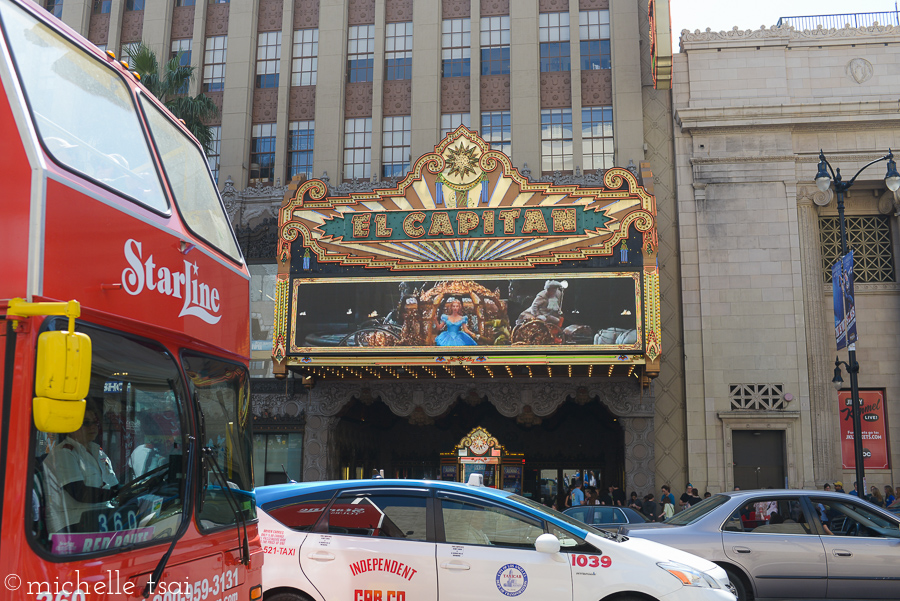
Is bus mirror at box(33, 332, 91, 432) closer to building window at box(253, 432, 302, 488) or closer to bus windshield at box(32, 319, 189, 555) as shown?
bus windshield at box(32, 319, 189, 555)

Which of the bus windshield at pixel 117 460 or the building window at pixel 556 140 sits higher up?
the building window at pixel 556 140

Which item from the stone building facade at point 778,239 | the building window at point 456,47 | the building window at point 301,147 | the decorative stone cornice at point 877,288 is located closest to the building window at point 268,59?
the building window at point 301,147

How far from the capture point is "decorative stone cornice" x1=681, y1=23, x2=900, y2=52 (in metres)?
26.1

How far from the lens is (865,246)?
2591 cm

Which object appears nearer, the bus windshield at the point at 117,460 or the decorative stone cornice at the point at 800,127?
the bus windshield at the point at 117,460

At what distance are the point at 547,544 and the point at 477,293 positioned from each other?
1586cm

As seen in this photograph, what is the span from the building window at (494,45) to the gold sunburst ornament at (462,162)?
262 inches

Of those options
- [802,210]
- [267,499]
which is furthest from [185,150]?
[802,210]

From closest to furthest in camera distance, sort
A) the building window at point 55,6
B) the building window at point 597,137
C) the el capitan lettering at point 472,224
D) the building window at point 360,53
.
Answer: the el capitan lettering at point 472,224, the building window at point 597,137, the building window at point 360,53, the building window at point 55,6

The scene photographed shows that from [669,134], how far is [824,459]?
1192cm

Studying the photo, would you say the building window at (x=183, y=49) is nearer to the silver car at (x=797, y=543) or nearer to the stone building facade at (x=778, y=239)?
the stone building facade at (x=778, y=239)

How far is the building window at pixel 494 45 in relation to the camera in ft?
94.7

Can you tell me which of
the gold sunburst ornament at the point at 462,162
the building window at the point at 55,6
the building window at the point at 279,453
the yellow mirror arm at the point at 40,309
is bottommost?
the building window at the point at 279,453

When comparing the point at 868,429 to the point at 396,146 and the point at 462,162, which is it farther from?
the point at 396,146
